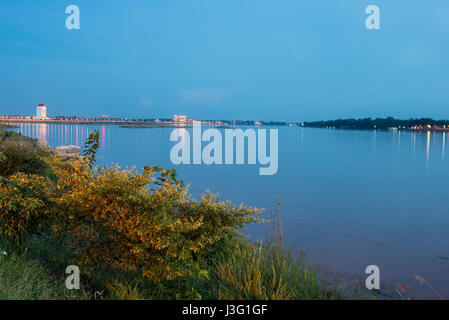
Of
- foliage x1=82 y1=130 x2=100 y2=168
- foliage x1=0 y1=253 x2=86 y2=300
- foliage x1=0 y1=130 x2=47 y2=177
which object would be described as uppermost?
foliage x1=82 y1=130 x2=100 y2=168

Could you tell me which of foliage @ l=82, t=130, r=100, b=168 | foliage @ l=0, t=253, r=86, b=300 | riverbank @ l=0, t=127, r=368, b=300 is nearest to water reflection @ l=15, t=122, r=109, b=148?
foliage @ l=82, t=130, r=100, b=168

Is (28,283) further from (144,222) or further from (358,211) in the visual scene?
(358,211)

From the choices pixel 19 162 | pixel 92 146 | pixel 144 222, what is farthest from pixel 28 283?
pixel 19 162

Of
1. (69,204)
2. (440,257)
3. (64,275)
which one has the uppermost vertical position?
(69,204)

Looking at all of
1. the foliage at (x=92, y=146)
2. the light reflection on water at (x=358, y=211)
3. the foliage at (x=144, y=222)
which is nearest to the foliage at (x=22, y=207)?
the foliage at (x=144, y=222)

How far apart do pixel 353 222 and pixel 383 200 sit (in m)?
5.35

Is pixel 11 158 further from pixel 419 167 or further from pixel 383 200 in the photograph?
pixel 419 167

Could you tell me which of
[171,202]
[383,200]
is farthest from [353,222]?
[171,202]

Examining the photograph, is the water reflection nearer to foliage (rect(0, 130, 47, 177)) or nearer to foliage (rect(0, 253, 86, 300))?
foliage (rect(0, 130, 47, 177))

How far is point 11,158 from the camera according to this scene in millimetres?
10352
